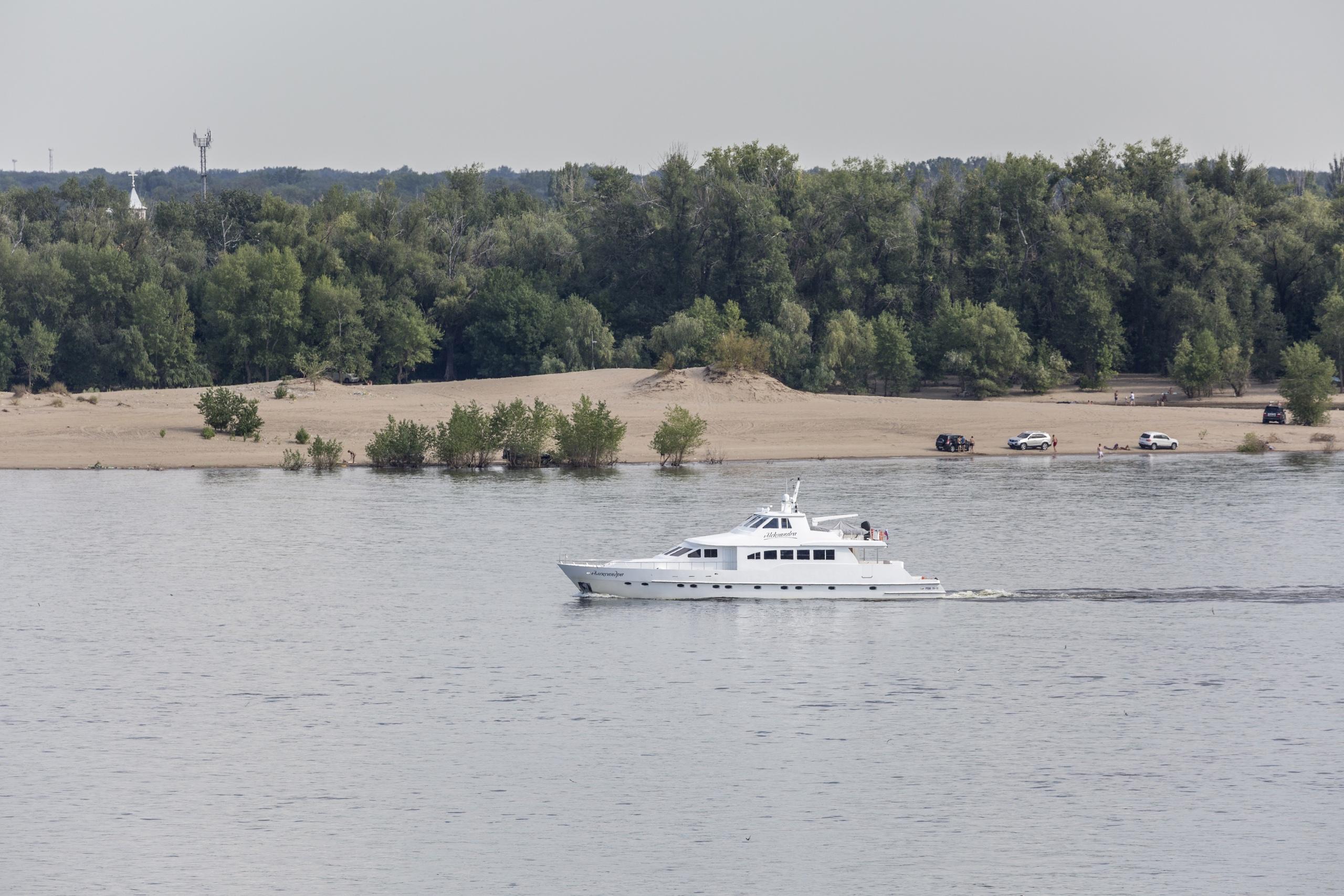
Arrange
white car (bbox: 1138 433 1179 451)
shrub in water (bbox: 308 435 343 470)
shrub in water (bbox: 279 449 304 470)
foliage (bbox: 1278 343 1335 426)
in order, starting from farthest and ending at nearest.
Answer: foliage (bbox: 1278 343 1335 426), white car (bbox: 1138 433 1179 451), shrub in water (bbox: 279 449 304 470), shrub in water (bbox: 308 435 343 470)

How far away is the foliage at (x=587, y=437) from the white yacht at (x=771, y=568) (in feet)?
155

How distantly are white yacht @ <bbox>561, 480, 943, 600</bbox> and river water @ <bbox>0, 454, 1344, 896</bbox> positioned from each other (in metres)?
0.88

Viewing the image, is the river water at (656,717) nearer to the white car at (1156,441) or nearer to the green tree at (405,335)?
the white car at (1156,441)

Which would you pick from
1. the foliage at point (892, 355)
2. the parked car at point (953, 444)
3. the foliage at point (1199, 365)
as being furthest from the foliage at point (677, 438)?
the foliage at point (1199, 365)

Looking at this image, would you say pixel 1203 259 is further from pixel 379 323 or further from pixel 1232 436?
pixel 379 323

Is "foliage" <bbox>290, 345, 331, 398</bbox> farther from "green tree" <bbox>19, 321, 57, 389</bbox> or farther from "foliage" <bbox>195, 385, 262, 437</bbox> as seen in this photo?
"foliage" <bbox>195, 385, 262, 437</bbox>

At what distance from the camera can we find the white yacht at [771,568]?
60.8m

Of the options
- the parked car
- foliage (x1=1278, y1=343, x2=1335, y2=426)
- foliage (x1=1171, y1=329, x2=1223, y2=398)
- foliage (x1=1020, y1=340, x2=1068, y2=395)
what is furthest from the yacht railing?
foliage (x1=1171, y1=329, x2=1223, y2=398)

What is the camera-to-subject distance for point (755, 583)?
61.2 metres

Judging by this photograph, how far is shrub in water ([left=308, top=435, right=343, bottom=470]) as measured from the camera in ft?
358

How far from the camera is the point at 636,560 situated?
61.5 m

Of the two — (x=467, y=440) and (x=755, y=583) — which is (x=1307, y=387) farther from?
(x=755, y=583)

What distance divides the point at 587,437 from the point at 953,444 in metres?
29.4

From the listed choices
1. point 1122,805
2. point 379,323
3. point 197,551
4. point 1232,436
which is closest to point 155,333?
point 379,323
